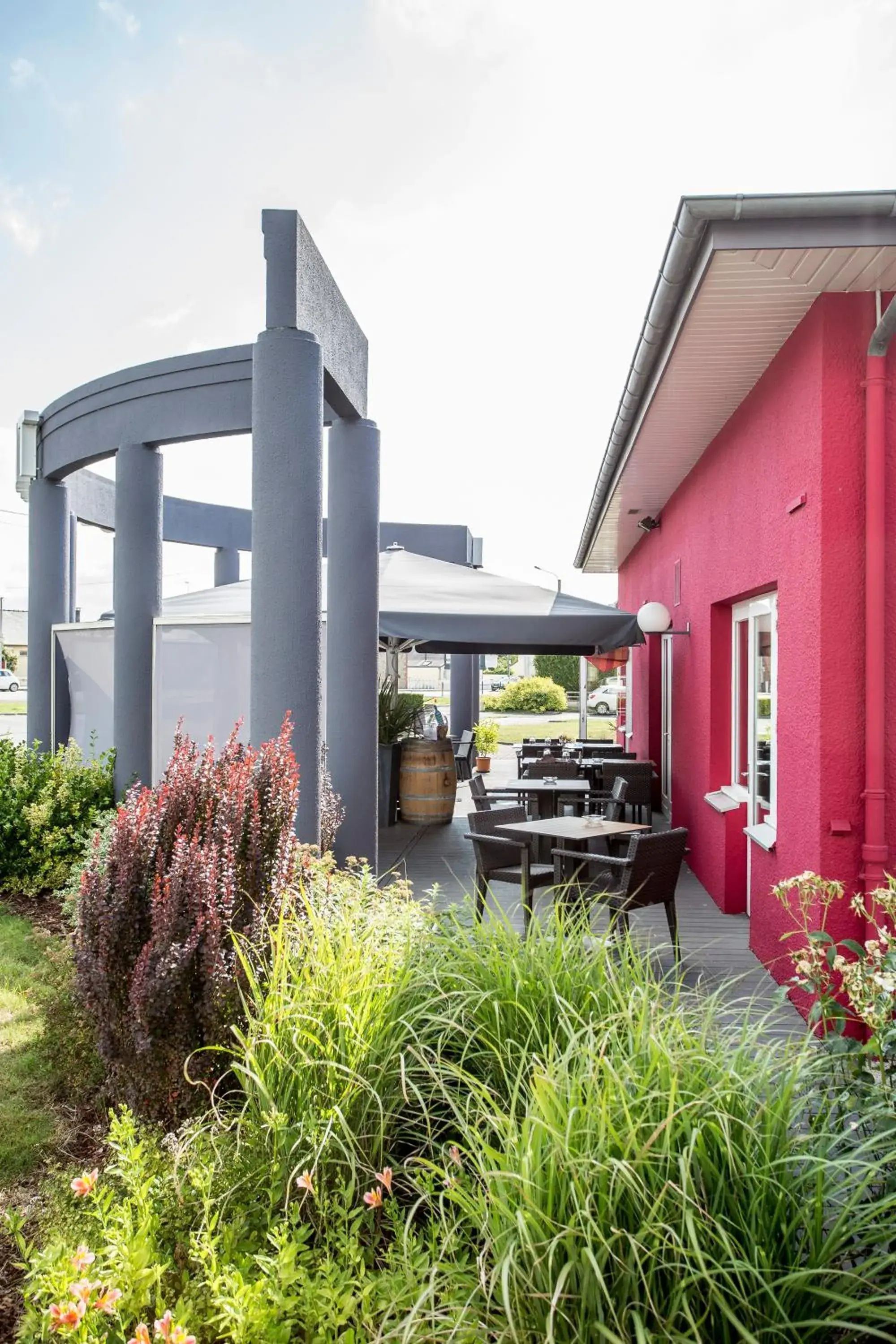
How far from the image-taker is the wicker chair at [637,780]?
9.21 metres

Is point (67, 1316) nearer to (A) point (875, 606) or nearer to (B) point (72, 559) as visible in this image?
(A) point (875, 606)

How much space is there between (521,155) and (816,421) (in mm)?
4314

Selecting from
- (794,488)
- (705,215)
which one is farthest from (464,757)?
(705,215)

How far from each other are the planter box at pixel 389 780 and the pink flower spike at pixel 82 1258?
325 inches

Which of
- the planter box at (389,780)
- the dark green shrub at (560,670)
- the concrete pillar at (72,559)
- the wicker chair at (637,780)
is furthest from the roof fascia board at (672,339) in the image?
the dark green shrub at (560,670)

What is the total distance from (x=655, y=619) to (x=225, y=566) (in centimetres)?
748

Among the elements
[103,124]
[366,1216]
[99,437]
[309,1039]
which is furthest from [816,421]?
[103,124]

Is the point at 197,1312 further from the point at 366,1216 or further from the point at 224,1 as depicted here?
the point at 224,1

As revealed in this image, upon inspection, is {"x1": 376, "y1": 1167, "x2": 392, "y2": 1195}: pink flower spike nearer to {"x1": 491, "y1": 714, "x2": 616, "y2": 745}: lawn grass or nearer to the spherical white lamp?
the spherical white lamp

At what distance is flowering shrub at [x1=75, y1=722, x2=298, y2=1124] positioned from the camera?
297cm

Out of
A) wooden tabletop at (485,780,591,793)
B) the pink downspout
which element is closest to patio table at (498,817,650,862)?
wooden tabletop at (485,780,591,793)

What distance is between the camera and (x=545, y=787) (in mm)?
8297

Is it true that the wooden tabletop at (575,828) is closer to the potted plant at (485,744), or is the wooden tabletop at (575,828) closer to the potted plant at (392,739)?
the potted plant at (392,739)

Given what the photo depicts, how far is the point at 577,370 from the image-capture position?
14.8 meters
